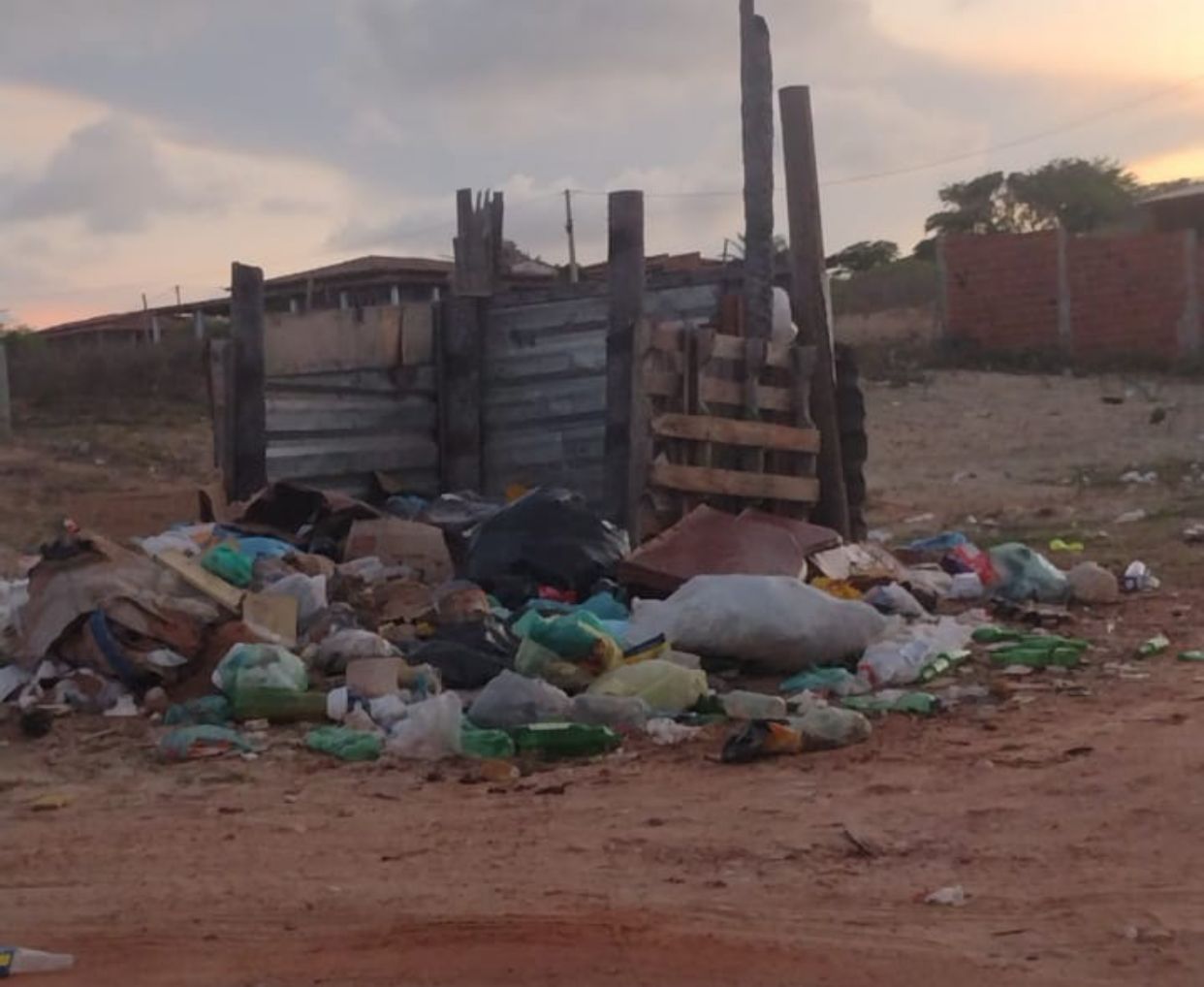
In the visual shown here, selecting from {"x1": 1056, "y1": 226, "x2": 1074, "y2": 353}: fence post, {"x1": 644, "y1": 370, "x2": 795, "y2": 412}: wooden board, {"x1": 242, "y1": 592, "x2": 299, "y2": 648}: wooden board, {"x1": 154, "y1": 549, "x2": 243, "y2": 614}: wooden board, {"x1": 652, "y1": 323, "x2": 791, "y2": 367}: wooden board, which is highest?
{"x1": 1056, "y1": 226, "x2": 1074, "y2": 353}: fence post

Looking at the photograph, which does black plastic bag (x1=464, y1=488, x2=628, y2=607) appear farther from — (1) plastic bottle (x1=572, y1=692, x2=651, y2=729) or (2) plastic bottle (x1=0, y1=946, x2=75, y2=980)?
(2) plastic bottle (x1=0, y1=946, x2=75, y2=980)

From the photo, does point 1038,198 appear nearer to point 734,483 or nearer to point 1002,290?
point 1002,290

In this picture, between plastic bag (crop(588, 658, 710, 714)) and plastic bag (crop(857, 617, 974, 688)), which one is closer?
plastic bag (crop(588, 658, 710, 714))

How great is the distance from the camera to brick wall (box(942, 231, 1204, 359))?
21297 mm

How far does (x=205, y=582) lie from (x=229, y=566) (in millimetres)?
588

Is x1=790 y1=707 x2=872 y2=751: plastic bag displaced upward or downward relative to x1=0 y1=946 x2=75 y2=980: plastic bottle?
downward

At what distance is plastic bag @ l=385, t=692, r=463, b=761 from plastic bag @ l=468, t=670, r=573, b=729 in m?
0.16

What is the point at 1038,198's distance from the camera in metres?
38.3

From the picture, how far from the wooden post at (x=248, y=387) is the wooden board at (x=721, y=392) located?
236 centimetres

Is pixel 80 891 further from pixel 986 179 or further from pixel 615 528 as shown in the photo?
pixel 986 179

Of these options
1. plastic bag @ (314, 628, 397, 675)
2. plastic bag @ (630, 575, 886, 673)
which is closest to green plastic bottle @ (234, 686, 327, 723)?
plastic bag @ (314, 628, 397, 675)

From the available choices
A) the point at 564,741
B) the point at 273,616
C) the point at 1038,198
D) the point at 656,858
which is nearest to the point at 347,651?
the point at 273,616

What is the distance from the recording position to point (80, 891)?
4.12 metres

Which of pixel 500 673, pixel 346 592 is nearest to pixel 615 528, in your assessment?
pixel 346 592
